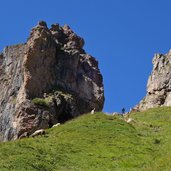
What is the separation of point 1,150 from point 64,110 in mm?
57676

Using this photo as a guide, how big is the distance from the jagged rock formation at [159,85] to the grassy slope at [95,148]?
3930 cm

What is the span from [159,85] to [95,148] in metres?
62.2

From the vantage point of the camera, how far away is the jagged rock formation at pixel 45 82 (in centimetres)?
10319

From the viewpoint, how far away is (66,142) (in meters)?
56.0

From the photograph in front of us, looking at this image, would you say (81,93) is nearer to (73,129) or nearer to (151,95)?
(151,95)

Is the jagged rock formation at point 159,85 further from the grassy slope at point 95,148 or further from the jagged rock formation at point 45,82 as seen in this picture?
the grassy slope at point 95,148

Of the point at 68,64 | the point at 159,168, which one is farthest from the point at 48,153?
the point at 68,64

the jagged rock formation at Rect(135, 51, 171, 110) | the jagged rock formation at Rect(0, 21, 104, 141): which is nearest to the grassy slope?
the jagged rock formation at Rect(0, 21, 104, 141)

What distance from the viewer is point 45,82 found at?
11131cm

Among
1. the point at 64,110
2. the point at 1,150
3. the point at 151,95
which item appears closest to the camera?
the point at 1,150

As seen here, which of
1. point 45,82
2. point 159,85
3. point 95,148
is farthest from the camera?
point 159,85

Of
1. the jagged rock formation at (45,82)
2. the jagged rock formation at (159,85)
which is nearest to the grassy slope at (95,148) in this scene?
the jagged rock formation at (45,82)

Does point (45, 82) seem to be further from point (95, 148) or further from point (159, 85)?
point (95, 148)

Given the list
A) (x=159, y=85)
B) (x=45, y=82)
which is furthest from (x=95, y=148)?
(x=159, y=85)
